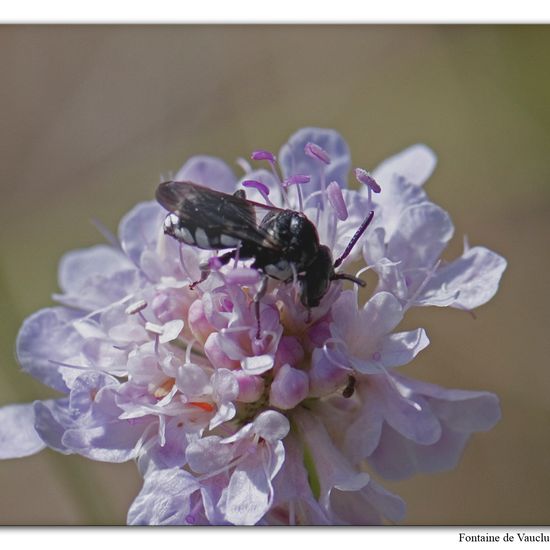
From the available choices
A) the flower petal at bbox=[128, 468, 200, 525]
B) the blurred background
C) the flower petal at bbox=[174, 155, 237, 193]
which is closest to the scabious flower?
the flower petal at bbox=[128, 468, 200, 525]

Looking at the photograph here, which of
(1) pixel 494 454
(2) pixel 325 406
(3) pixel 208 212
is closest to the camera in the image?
(3) pixel 208 212

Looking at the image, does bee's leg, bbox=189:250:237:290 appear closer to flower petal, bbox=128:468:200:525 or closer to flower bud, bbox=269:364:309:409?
flower bud, bbox=269:364:309:409

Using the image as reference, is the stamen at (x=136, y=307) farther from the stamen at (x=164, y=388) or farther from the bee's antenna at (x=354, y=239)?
the bee's antenna at (x=354, y=239)

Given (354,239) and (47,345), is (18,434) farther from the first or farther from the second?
(354,239)

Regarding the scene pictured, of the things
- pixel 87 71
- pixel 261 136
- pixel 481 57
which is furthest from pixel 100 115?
pixel 481 57

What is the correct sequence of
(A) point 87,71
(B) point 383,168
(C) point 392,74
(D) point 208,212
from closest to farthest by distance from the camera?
(D) point 208,212 < (B) point 383,168 < (A) point 87,71 < (C) point 392,74

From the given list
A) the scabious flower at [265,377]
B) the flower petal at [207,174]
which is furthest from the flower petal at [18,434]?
the flower petal at [207,174]

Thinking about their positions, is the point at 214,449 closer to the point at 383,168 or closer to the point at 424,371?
the point at 383,168
